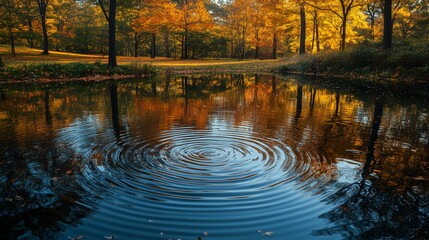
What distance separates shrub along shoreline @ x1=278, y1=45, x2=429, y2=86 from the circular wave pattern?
1700 centimetres

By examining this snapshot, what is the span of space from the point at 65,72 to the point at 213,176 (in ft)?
62.7

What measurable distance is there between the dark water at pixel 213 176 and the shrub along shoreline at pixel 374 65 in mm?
11535

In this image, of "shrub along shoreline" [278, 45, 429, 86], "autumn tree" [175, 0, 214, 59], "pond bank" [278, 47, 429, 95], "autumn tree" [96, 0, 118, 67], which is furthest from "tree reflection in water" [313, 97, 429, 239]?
"autumn tree" [175, 0, 214, 59]

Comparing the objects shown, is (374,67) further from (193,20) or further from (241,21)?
(241,21)

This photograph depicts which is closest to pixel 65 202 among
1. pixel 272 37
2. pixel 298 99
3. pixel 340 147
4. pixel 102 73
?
pixel 340 147

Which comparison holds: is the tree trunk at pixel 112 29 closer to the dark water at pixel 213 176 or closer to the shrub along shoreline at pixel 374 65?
the dark water at pixel 213 176

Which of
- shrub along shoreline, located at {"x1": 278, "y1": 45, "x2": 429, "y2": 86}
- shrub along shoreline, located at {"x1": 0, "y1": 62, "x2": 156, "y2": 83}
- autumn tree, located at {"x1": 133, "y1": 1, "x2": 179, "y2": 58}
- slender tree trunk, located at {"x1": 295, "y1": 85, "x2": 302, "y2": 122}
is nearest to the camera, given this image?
slender tree trunk, located at {"x1": 295, "y1": 85, "x2": 302, "y2": 122}

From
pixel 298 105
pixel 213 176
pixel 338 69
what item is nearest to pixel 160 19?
pixel 338 69

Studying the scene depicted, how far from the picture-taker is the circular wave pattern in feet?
12.1

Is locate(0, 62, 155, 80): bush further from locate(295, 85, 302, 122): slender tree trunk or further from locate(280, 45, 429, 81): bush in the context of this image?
locate(280, 45, 429, 81): bush

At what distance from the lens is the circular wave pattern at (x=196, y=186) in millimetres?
3678

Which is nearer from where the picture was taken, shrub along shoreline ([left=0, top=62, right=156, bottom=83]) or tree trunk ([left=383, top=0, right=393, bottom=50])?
shrub along shoreline ([left=0, top=62, right=156, bottom=83])

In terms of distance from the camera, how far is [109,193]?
444cm

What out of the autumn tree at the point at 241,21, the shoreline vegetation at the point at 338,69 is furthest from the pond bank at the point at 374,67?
the autumn tree at the point at 241,21
